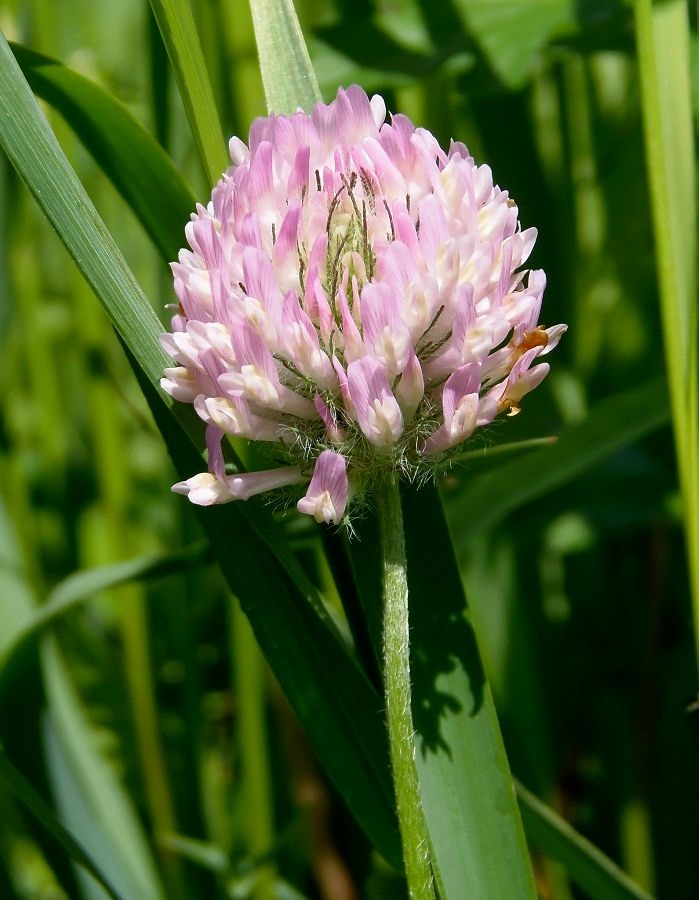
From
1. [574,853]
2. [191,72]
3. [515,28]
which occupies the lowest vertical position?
[574,853]

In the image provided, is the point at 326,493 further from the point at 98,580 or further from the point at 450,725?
the point at 98,580

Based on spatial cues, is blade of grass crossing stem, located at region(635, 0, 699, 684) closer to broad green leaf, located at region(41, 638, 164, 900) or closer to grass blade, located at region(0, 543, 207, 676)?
grass blade, located at region(0, 543, 207, 676)

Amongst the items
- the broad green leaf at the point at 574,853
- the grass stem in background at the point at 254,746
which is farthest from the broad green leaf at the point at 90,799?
the broad green leaf at the point at 574,853


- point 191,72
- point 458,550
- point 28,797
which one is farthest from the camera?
point 458,550

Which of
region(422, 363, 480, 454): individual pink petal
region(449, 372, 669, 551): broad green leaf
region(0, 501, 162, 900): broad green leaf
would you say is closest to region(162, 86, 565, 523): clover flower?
region(422, 363, 480, 454): individual pink petal

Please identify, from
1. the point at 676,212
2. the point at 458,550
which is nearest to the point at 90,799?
the point at 458,550

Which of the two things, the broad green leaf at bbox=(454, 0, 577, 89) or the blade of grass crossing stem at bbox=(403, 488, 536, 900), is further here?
the broad green leaf at bbox=(454, 0, 577, 89)

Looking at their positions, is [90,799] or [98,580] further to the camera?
[90,799]

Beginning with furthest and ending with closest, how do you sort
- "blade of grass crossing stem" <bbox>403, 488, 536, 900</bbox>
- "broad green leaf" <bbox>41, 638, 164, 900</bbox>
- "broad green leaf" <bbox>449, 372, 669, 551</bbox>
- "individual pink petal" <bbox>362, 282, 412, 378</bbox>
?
"broad green leaf" <bbox>41, 638, 164, 900</bbox> < "broad green leaf" <bbox>449, 372, 669, 551</bbox> < "blade of grass crossing stem" <bbox>403, 488, 536, 900</bbox> < "individual pink petal" <bbox>362, 282, 412, 378</bbox>

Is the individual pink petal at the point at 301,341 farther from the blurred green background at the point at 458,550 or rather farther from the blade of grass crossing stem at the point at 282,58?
the blurred green background at the point at 458,550
